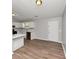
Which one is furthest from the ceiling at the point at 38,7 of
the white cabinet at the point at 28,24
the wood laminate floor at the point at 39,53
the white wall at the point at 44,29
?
the white cabinet at the point at 28,24

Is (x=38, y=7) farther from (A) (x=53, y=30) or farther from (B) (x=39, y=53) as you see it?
(A) (x=53, y=30)

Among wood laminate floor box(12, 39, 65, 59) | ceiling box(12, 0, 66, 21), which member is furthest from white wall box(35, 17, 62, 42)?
wood laminate floor box(12, 39, 65, 59)

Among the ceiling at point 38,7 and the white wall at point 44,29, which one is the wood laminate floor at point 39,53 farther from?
the ceiling at point 38,7

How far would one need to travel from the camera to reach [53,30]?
622cm

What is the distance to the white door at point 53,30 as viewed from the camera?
608 cm

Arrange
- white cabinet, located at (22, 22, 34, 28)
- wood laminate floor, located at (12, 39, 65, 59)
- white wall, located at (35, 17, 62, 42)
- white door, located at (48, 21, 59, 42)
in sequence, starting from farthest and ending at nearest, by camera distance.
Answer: white cabinet, located at (22, 22, 34, 28), white door, located at (48, 21, 59, 42), white wall, located at (35, 17, 62, 42), wood laminate floor, located at (12, 39, 65, 59)

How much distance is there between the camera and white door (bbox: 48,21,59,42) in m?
6.08

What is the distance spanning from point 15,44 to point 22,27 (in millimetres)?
3728

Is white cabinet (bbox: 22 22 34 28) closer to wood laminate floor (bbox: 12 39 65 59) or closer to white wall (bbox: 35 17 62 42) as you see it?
white wall (bbox: 35 17 62 42)

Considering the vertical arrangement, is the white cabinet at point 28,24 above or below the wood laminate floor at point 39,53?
above
